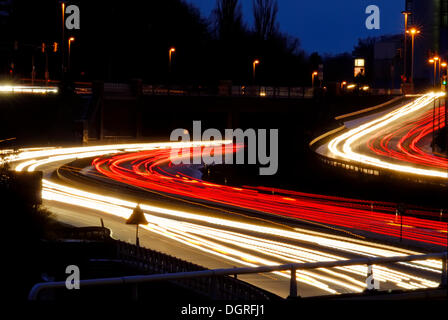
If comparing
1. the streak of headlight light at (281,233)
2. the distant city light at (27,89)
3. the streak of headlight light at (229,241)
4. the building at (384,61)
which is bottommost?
the streak of headlight light at (229,241)

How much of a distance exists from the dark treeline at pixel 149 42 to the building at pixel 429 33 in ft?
53.0

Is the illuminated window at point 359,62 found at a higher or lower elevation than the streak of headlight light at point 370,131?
higher

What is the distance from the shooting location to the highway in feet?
57.1

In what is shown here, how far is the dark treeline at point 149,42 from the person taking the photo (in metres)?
75.1

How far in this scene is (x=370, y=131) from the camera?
5866cm

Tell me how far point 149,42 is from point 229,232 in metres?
Answer: 62.5

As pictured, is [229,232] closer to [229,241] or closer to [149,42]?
[229,241]

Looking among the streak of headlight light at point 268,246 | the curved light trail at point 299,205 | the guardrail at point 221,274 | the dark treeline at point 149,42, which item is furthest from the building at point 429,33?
the guardrail at point 221,274

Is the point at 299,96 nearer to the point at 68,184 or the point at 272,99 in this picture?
the point at 272,99

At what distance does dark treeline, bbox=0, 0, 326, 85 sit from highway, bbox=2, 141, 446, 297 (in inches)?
1314

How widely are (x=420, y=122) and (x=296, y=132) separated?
1297cm

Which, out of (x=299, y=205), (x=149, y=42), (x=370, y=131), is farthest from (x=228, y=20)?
(x=299, y=205)

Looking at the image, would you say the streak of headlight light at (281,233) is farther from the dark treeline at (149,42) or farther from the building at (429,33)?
the building at (429,33)

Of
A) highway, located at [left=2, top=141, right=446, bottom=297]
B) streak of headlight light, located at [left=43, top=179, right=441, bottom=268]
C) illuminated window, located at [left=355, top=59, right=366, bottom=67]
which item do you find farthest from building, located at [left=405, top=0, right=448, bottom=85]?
streak of headlight light, located at [left=43, top=179, right=441, bottom=268]
